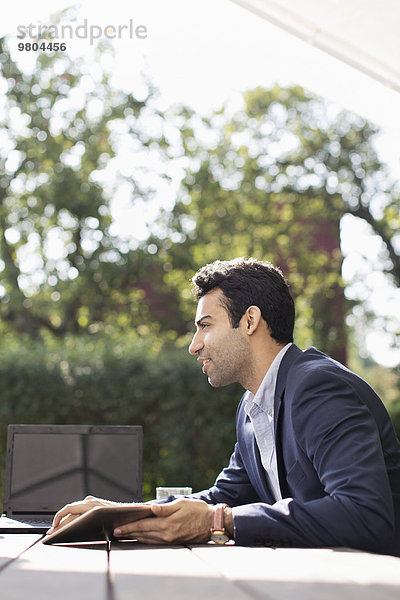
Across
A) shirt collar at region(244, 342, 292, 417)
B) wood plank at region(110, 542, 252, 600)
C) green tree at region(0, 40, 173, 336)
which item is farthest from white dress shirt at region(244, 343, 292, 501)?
green tree at region(0, 40, 173, 336)

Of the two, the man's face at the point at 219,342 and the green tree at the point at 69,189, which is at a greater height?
the green tree at the point at 69,189

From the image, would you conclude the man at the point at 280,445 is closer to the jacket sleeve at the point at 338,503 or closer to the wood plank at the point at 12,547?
the jacket sleeve at the point at 338,503

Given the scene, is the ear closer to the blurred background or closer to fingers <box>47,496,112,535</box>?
fingers <box>47,496,112,535</box>

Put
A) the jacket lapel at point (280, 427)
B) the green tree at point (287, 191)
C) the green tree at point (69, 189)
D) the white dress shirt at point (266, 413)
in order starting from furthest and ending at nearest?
the green tree at point (287, 191) < the green tree at point (69, 189) < the white dress shirt at point (266, 413) < the jacket lapel at point (280, 427)

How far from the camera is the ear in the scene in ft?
7.75

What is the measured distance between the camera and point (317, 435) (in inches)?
68.9

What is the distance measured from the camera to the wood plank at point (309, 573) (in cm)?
89

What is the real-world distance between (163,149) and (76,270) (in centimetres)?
254

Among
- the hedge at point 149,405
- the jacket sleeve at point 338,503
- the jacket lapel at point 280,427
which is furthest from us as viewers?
the hedge at point 149,405

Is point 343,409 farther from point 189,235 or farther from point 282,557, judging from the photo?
point 189,235

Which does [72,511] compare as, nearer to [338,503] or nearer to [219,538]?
[219,538]

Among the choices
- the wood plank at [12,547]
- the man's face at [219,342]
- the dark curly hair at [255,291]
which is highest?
the dark curly hair at [255,291]

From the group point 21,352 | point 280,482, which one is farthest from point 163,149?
point 280,482

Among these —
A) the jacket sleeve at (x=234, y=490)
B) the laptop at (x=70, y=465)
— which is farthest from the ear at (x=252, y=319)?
the laptop at (x=70, y=465)
